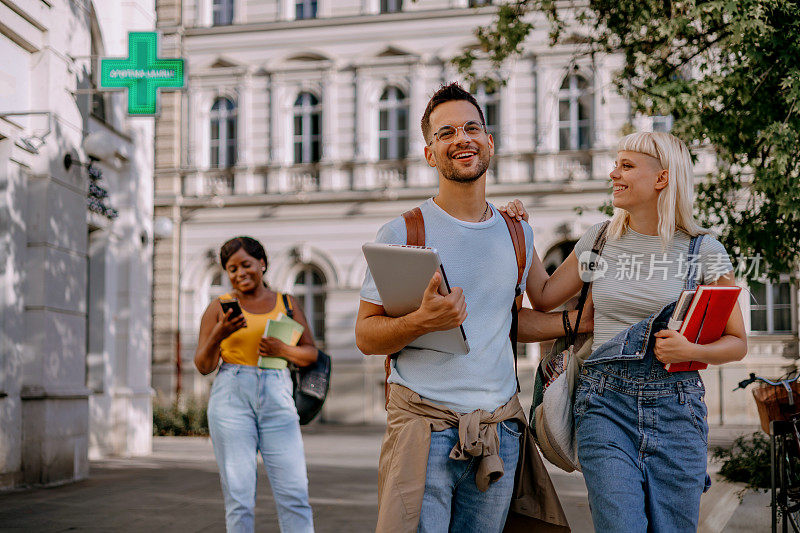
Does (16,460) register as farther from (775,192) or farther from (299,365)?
(775,192)

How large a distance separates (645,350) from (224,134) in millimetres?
22442

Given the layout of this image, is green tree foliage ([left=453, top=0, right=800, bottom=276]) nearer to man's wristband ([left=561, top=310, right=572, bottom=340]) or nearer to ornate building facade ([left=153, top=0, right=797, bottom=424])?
man's wristband ([left=561, top=310, right=572, bottom=340])

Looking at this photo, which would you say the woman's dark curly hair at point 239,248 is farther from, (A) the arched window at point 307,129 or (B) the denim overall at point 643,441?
(A) the arched window at point 307,129

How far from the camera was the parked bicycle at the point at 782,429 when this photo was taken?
584cm

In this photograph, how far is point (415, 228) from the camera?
3205 mm

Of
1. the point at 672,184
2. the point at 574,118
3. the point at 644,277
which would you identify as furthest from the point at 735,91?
the point at 574,118

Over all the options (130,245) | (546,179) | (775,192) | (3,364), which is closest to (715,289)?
(775,192)

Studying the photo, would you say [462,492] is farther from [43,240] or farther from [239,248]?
[43,240]

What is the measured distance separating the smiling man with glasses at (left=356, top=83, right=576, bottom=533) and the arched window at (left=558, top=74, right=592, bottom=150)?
66.0 ft

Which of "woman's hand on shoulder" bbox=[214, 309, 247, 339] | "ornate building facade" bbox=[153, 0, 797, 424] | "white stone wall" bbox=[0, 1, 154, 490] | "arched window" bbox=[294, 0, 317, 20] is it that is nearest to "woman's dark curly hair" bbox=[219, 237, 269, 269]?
"woman's hand on shoulder" bbox=[214, 309, 247, 339]

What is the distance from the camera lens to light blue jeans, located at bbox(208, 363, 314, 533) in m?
5.50

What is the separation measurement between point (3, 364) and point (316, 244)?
547 inches

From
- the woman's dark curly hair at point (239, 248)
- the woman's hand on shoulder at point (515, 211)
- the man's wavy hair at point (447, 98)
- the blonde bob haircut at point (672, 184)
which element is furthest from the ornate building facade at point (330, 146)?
the man's wavy hair at point (447, 98)

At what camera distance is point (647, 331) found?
339 centimetres
